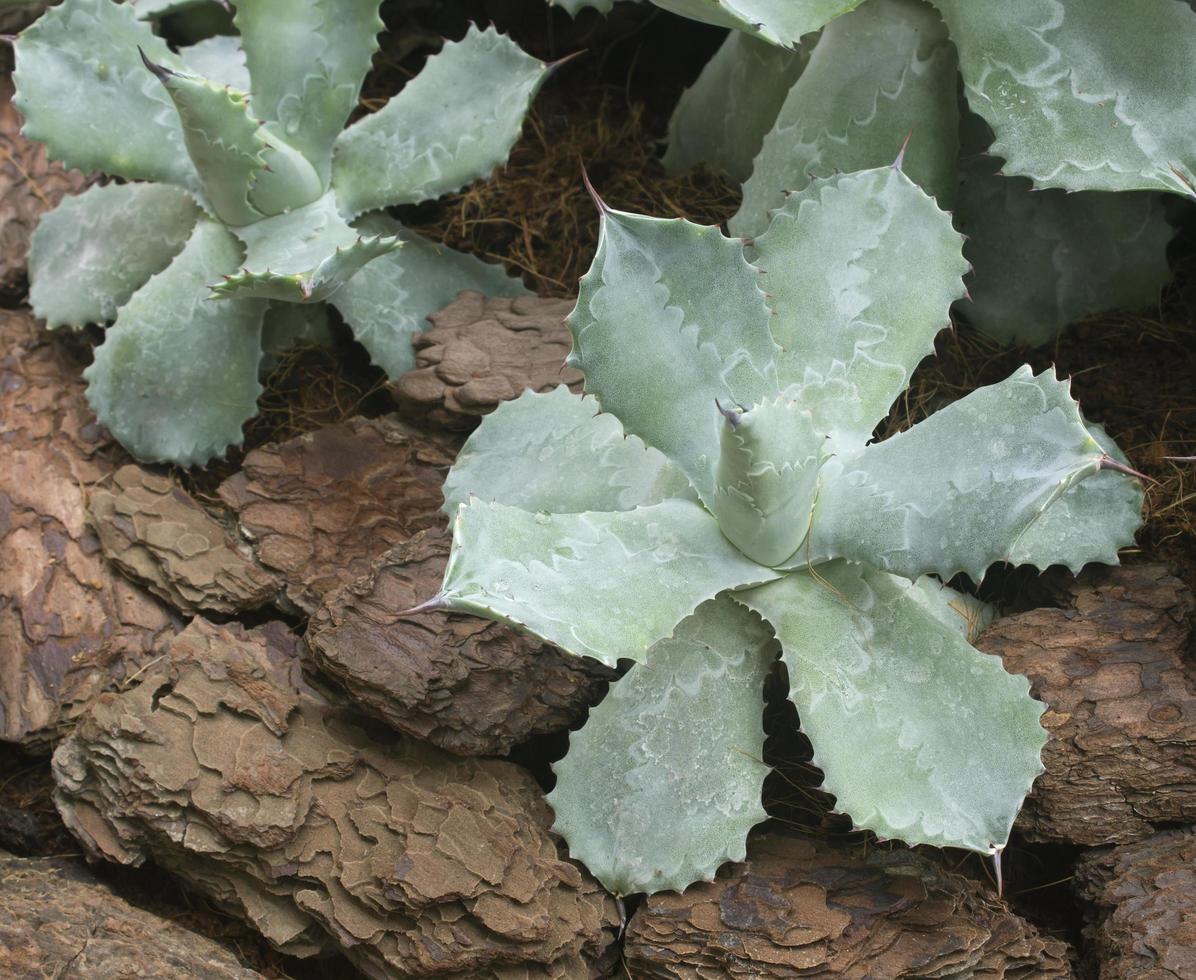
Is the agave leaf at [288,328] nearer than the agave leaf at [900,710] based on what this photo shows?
No

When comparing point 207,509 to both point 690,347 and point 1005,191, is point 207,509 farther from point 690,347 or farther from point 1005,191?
point 1005,191

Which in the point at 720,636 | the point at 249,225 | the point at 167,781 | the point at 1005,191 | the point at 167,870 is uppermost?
the point at 1005,191

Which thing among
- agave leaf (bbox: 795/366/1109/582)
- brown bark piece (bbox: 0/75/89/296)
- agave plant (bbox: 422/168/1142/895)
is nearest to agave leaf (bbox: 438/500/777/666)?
agave plant (bbox: 422/168/1142/895)

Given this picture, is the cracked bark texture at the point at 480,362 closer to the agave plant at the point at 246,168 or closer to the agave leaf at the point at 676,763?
the agave plant at the point at 246,168

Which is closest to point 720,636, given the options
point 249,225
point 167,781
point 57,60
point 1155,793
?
point 1155,793

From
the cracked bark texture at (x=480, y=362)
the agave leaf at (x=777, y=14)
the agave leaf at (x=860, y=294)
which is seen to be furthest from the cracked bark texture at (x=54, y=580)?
the agave leaf at (x=777, y=14)

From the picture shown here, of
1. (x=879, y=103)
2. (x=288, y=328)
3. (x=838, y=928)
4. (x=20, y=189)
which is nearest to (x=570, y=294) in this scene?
(x=288, y=328)
